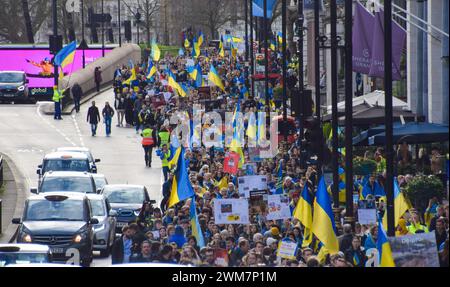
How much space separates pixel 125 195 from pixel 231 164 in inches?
106

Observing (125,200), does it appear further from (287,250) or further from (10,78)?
(10,78)

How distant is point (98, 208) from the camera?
30.6 metres

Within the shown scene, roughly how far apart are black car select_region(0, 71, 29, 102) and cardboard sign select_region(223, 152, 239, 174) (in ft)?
122

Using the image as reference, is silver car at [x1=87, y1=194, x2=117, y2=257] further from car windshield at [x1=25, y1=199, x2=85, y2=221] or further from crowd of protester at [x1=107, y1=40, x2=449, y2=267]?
crowd of protester at [x1=107, y1=40, x2=449, y2=267]

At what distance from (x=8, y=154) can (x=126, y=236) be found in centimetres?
2724

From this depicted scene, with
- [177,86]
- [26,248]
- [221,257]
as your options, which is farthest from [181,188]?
[177,86]

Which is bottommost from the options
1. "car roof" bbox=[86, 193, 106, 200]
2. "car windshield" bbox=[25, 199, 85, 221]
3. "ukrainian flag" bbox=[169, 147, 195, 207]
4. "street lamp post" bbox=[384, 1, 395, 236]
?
"car roof" bbox=[86, 193, 106, 200]

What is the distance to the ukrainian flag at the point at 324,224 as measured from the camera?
20.5 meters

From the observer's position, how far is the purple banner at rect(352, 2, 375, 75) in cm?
→ 3128

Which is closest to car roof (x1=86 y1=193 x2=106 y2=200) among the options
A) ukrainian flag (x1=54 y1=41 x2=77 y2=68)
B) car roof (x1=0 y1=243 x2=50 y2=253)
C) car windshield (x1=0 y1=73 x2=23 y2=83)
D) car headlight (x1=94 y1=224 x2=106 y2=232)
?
car headlight (x1=94 y1=224 x2=106 y2=232)

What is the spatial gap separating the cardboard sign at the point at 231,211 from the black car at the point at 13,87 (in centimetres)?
4581

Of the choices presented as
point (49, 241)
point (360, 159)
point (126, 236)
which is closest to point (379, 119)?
point (360, 159)

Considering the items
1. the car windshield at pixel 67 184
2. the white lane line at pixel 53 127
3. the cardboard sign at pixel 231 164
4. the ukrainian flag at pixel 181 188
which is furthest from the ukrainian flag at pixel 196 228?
the white lane line at pixel 53 127

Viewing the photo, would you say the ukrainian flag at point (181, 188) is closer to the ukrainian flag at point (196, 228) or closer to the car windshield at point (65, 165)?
the ukrainian flag at point (196, 228)
